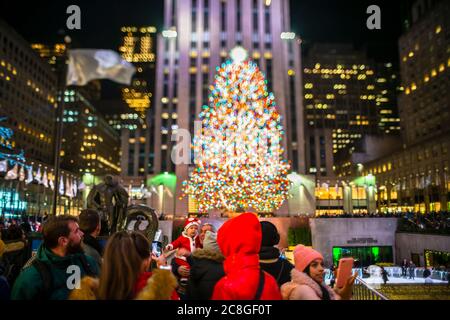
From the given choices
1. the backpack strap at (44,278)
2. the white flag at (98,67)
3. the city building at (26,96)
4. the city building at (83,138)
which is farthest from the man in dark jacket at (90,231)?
the city building at (83,138)

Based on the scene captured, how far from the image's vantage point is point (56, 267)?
3.59 meters

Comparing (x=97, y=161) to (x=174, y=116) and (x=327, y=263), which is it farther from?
(x=327, y=263)

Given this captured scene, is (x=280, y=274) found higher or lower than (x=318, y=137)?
lower

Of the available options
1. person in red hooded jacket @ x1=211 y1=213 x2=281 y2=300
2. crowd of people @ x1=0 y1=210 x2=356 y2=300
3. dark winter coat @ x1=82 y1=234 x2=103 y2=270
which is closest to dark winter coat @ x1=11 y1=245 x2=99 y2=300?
crowd of people @ x1=0 y1=210 x2=356 y2=300

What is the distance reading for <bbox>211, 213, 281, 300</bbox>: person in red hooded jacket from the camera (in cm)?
307

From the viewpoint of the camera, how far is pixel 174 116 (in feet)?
215

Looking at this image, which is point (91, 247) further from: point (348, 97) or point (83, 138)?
point (348, 97)

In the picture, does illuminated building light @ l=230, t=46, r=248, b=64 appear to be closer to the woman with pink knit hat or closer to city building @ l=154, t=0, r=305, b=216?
city building @ l=154, t=0, r=305, b=216

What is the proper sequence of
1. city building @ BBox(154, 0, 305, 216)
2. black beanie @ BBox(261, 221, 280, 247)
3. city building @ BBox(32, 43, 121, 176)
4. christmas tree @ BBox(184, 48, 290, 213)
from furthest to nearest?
city building @ BBox(32, 43, 121, 176) < city building @ BBox(154, 0, 305, 216) < christmas tree @ BBox(184, 48, 290, 213) < black beanie @ BBox(261, 221, 280, 247)

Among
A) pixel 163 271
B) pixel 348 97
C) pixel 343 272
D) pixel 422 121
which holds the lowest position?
pixel 343 272

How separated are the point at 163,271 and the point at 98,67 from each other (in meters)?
7.73

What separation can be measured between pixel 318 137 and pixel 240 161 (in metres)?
49.3

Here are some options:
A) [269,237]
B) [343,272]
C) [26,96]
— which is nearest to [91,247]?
[269,237]
